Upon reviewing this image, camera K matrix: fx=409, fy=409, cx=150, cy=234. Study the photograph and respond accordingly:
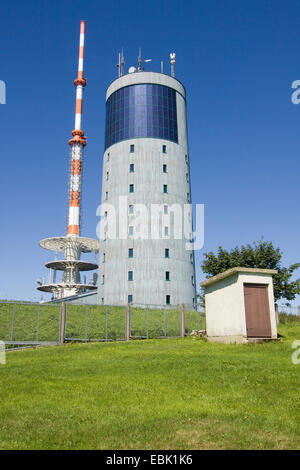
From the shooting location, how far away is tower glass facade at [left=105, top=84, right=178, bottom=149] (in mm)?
58312

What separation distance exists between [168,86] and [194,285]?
29951 mm

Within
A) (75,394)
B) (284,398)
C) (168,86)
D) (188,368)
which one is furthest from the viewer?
(168,86)

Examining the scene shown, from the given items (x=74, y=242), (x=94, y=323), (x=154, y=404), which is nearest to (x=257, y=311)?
(x=154, y=404)

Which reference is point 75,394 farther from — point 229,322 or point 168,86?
point 168,86

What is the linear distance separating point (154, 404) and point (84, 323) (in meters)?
27.3

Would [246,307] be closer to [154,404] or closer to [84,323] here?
[154,404]

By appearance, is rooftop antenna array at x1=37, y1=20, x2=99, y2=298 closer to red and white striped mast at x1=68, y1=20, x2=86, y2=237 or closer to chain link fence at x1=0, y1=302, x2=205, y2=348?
red and white striped mast at x1=68, y1=20, x2=86, y2=237

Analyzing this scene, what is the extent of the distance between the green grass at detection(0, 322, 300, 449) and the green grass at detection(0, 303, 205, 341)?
15.6m

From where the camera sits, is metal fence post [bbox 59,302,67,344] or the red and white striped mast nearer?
→ metal fence post [bbox 59,302,67,344]

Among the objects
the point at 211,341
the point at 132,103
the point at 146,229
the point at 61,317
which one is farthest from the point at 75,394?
the point at 132,103

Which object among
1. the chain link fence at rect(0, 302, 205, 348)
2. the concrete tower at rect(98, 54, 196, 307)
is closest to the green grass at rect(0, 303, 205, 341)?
the chain link fence at rect(0, 302, 205, 348)

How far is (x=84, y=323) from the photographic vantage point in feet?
116
